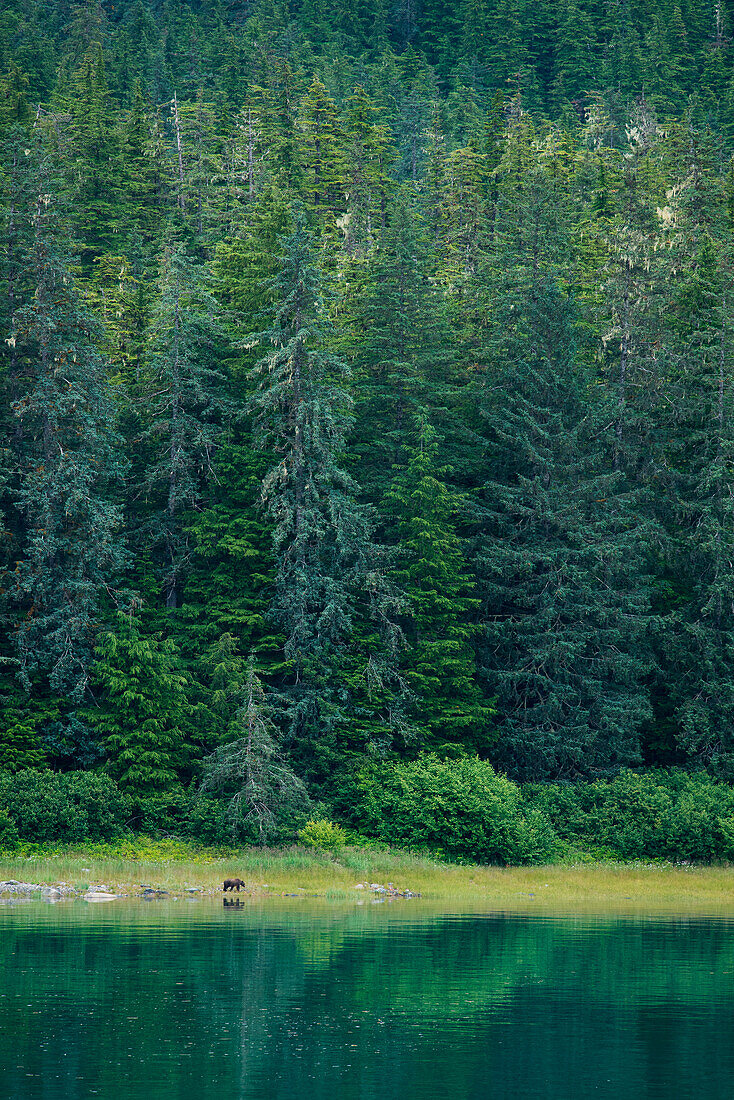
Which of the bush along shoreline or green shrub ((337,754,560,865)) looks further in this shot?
green shrub ((337,754,560,865))

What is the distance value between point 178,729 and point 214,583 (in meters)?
6.74

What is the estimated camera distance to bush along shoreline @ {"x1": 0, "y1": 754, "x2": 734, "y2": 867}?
40.4 m

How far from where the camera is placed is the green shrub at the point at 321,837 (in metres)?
40.9

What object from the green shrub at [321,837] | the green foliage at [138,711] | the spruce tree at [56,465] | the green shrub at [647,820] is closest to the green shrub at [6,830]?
the green foliage at [138,711]

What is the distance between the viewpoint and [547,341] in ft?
173

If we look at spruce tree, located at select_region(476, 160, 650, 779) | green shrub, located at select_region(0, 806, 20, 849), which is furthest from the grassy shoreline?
spruce tree, located at select_region(476, 160, 650, 779)

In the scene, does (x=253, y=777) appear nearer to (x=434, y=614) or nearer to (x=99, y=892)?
(x=99, y=892)

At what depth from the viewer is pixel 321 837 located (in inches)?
1614

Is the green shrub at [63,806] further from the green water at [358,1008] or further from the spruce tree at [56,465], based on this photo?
the green water at [358,1008]

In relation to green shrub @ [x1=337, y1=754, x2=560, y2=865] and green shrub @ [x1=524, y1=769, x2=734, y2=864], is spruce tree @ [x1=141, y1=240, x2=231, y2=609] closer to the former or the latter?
green shrub @ [x1=337, y1=754, x2=560, y2=865]

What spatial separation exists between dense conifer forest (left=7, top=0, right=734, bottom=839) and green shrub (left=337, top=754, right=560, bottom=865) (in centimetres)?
73

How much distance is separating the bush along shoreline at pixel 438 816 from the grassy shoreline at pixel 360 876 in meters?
0.72

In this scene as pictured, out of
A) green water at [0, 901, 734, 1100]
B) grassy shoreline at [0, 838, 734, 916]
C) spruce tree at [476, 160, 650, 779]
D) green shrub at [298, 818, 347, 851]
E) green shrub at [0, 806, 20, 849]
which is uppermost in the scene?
spruce tree at [476, 160, 650, 779]

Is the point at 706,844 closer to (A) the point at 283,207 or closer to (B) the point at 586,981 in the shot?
(B) the point at 586,981
